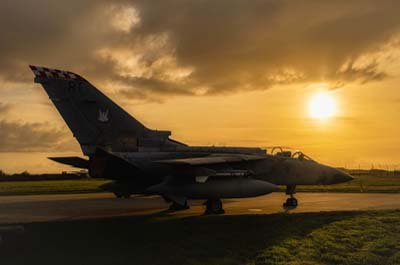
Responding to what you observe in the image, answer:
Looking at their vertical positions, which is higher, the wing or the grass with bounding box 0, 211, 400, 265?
the wing

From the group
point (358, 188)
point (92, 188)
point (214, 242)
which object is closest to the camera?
point (214, 242)

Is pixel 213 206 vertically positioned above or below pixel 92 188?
below

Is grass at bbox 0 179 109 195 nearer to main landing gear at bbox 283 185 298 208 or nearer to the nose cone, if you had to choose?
main landing gear at bbox 283 185 298 208

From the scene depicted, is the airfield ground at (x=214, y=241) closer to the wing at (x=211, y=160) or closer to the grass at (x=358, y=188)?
the wing at (x=211, y=160)

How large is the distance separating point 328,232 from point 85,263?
6.34 metres

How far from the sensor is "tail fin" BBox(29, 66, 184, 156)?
64.2ft

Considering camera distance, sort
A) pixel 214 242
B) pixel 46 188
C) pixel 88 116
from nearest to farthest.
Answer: pixel 214 242, pixel 88 116, pixel 46 188

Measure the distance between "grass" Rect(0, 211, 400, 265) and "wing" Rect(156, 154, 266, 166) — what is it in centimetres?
330

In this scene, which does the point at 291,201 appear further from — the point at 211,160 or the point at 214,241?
the point at 214,241

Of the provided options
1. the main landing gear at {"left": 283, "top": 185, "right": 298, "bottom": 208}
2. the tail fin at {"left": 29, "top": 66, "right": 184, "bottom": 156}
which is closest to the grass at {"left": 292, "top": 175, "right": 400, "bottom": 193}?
the main landing gear at {"left": 283, "top": 185, "right": 298, "bottom": 208}

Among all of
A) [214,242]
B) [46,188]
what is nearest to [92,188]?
[46,188]

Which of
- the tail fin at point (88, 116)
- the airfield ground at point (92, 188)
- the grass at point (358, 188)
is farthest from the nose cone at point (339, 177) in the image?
the grass at point (358, 188)

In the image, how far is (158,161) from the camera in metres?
18.5

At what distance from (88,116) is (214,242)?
10908mm
